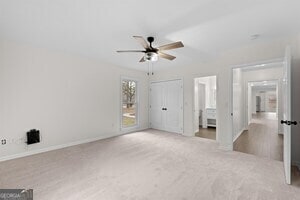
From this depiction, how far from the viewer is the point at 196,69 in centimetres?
486

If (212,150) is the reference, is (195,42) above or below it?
above

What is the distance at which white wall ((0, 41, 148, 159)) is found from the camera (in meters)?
3.05

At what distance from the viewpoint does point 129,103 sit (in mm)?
5691

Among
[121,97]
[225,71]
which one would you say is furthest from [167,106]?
[225,71]

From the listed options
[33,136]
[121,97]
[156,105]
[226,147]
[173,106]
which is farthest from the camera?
[156,105]

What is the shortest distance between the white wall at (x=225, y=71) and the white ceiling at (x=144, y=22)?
25 cm

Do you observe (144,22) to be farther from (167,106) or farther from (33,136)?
(167,106)

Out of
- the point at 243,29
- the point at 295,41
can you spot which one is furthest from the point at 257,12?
the point at 295,41

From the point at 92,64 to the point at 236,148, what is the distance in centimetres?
487

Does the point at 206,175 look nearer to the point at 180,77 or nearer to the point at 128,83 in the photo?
the point at 180,77

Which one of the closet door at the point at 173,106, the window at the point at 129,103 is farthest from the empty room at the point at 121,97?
the window at the point at 129,103

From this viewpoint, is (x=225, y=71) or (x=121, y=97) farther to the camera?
(x=121, y=97)

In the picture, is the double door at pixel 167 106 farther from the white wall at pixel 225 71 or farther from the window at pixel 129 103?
the window at pixel 129 103

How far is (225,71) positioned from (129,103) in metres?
3.58
